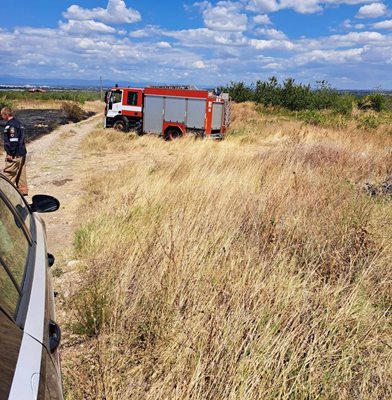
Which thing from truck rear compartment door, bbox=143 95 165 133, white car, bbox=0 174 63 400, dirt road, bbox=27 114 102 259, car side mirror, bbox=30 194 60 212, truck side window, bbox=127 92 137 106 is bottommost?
dirt road, bbox=27 114 102 259

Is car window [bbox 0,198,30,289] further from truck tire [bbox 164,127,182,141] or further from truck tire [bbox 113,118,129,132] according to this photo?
truck tire [bbox 113,118,129,132]

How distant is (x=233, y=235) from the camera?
370 cm

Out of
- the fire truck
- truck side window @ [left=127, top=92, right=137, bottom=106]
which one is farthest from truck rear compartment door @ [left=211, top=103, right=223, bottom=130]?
truck side window @ [left=127, top=92, right=137, bottom=106]

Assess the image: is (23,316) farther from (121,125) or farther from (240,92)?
(240,92)

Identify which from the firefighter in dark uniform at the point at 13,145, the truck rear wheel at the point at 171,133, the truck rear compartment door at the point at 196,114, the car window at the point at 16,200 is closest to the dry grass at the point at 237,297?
the car window at the point at 16,200

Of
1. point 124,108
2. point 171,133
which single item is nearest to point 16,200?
point 171,133

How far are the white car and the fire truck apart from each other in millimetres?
15507

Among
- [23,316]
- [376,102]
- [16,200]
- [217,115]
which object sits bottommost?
[23,316]

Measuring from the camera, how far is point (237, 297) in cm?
260

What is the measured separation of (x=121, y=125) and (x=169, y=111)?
11.5 feet

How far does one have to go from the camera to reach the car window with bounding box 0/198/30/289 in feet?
5.34

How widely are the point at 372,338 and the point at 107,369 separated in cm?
166

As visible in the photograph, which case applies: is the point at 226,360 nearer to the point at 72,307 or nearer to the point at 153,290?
the point at 153,290

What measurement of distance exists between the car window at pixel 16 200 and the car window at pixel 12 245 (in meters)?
0.15
